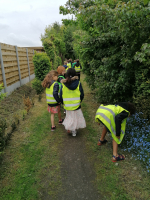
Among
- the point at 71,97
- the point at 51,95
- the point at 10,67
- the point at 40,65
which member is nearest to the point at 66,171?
the point at 71,97

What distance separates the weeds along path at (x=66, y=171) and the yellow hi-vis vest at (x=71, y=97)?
0.92 m

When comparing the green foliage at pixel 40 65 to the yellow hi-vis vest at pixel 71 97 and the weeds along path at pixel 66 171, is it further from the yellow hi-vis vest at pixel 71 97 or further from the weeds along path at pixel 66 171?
the yellow hi-vis vest at pixel 71 97

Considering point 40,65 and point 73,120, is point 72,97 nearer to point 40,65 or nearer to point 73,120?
point 73,120

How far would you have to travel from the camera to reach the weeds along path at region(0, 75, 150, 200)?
7.64 feet

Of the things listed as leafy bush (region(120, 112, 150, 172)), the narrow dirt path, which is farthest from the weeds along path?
leafy bush (region(120, 112, 150, 172))

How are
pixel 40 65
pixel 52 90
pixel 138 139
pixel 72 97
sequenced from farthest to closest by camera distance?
1. pixel 40 65
2. pixel 52 90
3. pixel 72 97
4. pixel 138 139

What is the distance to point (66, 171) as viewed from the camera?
2.79 meters

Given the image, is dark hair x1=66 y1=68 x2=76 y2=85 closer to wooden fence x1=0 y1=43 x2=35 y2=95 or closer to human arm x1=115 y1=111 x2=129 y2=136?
human arm x1=115 y1=111 x2=129 y2=136

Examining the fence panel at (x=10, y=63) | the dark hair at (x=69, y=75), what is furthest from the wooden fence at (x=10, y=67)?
the dark hair at (x=69, y=75)

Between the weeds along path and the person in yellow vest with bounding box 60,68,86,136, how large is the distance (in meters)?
0.46

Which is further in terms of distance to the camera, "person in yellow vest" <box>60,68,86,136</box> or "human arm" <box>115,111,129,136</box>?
"person in yellow vest" <box>60,68,86,136</box>

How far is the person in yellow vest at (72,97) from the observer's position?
11.5 feet

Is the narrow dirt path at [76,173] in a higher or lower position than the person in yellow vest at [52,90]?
lower

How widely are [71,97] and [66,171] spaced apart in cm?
167
